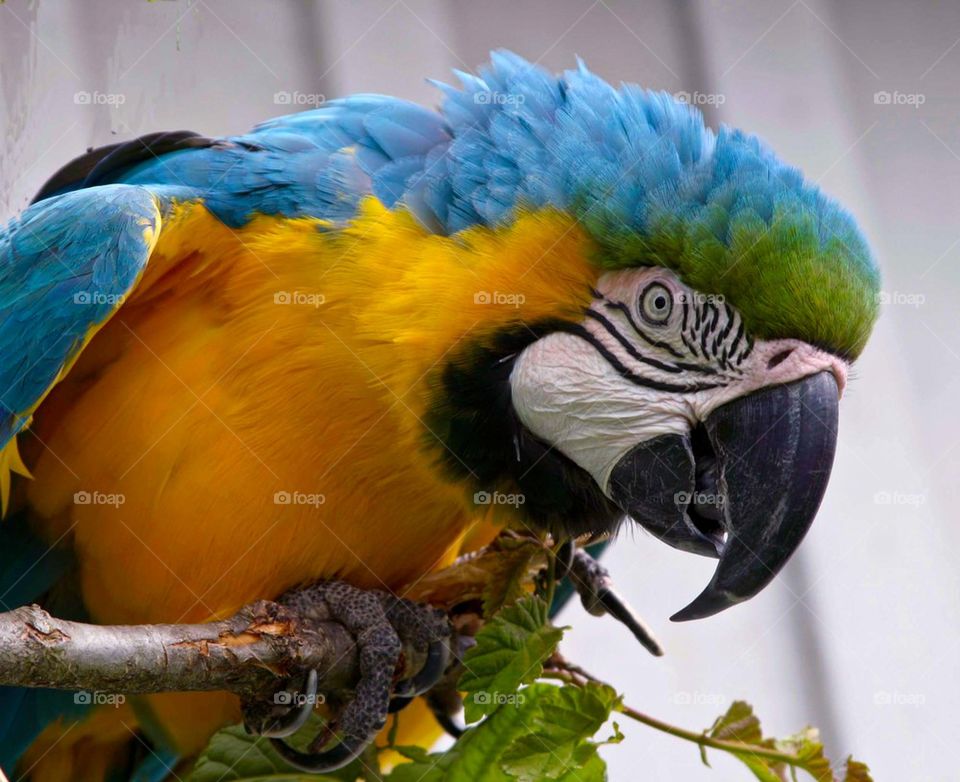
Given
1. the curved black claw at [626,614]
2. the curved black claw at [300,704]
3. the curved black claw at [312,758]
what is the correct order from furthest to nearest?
the curved black claw at [626,614] → the curved black claw at [312,758] → the curved black claw at [300,704]

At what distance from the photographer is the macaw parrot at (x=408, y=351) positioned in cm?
138

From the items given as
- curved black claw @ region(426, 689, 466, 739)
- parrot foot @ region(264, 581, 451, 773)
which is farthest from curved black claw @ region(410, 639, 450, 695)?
curved black claw @ region(426, 689, 466, 739)

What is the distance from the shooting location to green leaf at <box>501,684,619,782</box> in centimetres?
134

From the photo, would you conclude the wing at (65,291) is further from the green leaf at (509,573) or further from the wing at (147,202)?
the green leaf at (509,573)

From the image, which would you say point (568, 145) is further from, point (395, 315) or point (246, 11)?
point (246, 11)

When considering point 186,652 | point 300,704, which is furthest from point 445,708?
point 186,652

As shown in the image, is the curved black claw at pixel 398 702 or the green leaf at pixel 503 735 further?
the curved black claw at pixel 398 702

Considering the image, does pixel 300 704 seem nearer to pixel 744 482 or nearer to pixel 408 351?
pixel 408 351

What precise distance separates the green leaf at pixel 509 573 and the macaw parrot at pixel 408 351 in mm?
48

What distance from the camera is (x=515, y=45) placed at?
10.1 ft

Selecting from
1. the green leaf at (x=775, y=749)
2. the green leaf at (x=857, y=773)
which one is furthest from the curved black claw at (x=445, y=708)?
the green leaf at (x=857, y=773)

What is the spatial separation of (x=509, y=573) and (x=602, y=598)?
262 mm

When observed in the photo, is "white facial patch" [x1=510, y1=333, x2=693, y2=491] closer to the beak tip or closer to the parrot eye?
the parrot eye

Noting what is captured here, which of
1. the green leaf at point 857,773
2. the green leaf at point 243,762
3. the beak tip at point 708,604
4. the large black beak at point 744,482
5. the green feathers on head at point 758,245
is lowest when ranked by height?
the green leaf at point 243,762
